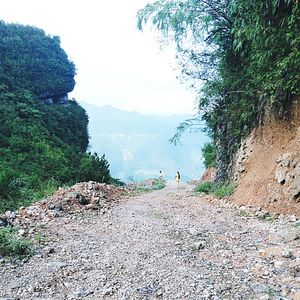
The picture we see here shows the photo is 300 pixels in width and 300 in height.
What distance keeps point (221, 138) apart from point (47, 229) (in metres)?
8.52

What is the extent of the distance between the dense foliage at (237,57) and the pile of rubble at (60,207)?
5.12 m

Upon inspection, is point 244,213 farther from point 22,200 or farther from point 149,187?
point 149,187

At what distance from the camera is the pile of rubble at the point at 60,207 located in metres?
5.84

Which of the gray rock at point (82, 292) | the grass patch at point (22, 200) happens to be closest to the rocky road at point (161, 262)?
the gray rock at point (82, 292)

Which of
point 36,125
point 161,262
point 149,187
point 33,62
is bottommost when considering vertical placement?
point 149,187

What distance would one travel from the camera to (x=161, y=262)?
12.8ft

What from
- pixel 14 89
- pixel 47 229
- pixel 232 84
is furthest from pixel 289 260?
pixel 14 89

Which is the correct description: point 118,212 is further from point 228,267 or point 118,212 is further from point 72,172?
point 72,172

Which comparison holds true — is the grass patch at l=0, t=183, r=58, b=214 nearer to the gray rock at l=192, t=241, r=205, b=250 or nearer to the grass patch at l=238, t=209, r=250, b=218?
the gray rock at l=192, t=241, r=205, b=250

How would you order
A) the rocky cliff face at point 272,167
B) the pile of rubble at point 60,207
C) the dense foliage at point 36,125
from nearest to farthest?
the pile of rubble at point 60,207 → the rocky cliff face at point 272,167 → the dense foliage at point 36,125

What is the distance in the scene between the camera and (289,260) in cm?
376

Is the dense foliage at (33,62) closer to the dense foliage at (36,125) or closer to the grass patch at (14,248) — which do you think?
the dense foliage at (36,125)

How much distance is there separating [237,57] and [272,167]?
14.9 ft

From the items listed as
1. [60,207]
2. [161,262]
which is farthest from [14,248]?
[60,207]
